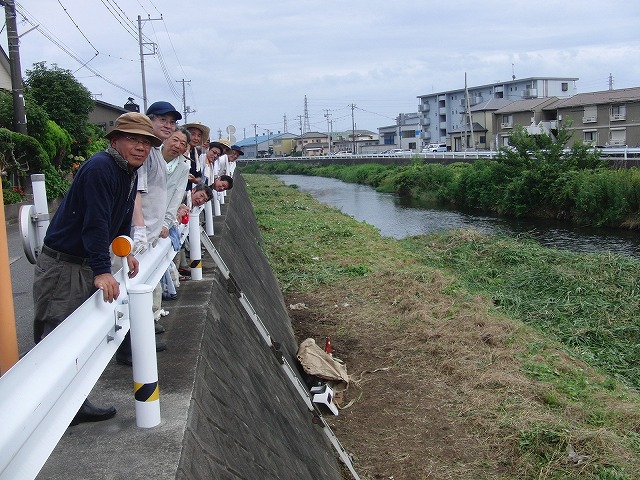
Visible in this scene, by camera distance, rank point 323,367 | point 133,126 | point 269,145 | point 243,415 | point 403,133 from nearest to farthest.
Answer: point 133,126, point 243,415, point 323,367, point 403,133, point 269,145

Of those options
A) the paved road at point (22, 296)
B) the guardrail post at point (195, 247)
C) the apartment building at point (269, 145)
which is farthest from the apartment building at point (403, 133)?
the guardrail post at point (195, 247)

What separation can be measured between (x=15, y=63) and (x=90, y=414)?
12.6m

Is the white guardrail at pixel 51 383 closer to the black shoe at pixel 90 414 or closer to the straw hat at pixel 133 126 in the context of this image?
the black shoe at pixel 90 414

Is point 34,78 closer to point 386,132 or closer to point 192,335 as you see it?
point 192,335

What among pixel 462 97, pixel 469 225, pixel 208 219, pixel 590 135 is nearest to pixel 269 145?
pixel 462 97

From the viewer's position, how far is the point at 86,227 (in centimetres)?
284

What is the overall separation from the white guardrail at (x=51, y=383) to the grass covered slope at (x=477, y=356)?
148 inches

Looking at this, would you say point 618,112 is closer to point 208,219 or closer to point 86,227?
point 208,219

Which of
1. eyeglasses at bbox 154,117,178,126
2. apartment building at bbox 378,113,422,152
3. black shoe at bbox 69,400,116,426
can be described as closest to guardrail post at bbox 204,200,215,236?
eyeglasses at bbox 154,117,178,126

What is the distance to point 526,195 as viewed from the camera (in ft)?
90.1

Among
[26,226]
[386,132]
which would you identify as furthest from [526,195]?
[386,132]

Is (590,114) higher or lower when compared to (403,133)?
lower

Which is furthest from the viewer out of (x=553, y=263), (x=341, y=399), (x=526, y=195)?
(x=526, y=195)

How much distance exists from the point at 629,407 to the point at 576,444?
4.07ft
